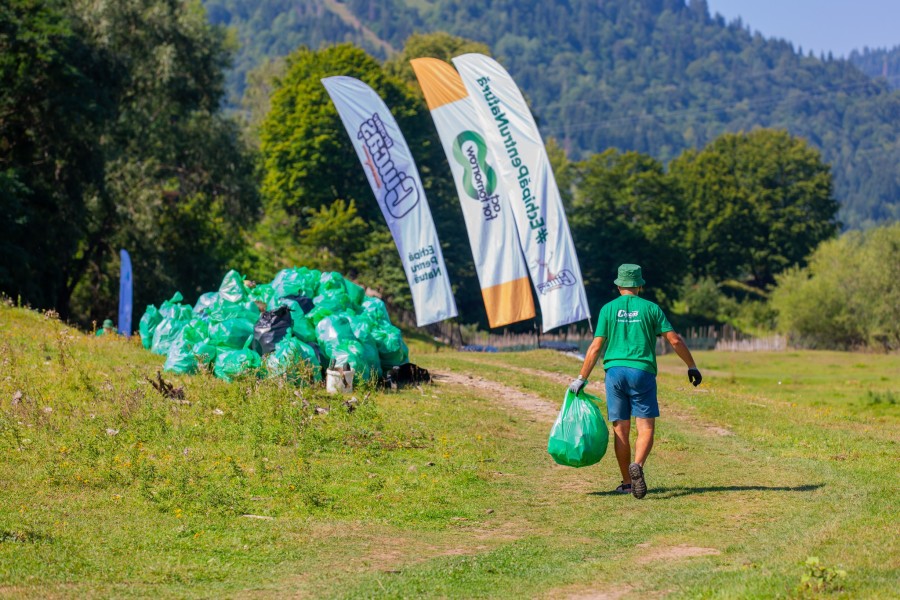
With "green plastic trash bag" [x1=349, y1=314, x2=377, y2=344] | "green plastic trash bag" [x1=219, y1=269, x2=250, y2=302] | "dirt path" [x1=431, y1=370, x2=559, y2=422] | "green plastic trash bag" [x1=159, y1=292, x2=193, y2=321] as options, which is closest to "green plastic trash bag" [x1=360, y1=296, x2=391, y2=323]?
"green plastic trash bag" [x1=349, y1=314, x2=377, y2=344]

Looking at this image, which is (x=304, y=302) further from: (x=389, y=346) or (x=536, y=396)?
(x=536, y=396)

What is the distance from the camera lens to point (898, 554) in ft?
25.2

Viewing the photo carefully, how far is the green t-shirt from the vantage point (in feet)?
35.2

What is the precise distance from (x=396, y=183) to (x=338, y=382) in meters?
9.66

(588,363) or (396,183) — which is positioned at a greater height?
(396,183)

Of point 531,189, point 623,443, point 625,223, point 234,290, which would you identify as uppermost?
point 625,223

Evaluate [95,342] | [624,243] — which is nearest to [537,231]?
[95,342]

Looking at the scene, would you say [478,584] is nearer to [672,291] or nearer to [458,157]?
[458,157]

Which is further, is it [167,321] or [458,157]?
[458,157]

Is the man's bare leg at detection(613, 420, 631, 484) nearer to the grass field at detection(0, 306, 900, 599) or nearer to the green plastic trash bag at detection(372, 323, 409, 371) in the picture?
the grass field at detection(0, 306, 900, 599)

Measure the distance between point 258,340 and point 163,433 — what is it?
4930 mm

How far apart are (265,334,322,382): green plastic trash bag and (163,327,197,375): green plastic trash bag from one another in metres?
1.30

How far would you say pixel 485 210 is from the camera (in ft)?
89.0

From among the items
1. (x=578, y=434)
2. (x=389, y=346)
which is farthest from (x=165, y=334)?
(x=578, y=434)
